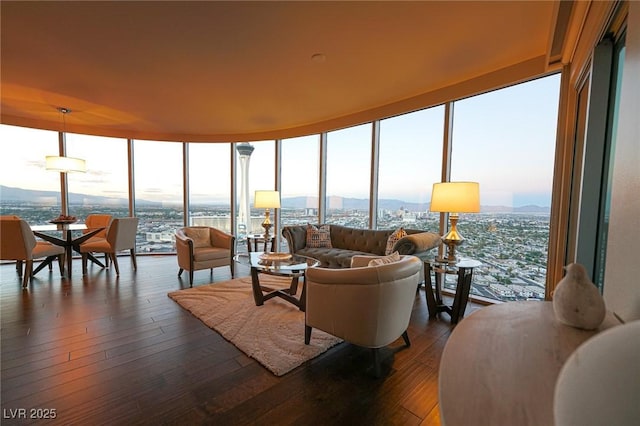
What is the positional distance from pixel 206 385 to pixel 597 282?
8.98 feet

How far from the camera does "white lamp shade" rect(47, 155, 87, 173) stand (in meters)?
4.01

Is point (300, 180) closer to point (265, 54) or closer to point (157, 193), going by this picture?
point (265, 54)

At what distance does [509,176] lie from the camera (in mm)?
3260

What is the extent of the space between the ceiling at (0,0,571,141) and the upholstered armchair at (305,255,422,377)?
6.64 feet

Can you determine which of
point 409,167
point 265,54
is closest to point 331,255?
point 409,167

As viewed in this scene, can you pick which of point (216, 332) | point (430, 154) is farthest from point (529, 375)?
point (430, 154)

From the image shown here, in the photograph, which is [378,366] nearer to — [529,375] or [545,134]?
[529,375]

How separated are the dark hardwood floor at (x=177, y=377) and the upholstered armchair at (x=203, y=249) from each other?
1.04 m

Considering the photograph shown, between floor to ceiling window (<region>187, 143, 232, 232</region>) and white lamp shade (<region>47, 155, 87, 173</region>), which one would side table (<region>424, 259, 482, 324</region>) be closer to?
floor to ceiling window (<region>187, 143, 232, 232</region>)

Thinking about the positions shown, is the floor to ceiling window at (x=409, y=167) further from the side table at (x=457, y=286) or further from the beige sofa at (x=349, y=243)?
the side table at (x=457, y=286)

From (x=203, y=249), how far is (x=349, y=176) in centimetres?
279

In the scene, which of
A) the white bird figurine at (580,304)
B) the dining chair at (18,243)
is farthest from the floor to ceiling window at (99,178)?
the white bird figurine at (580,304)

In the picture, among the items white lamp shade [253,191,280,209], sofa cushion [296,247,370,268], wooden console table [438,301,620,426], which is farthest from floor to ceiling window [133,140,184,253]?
wooden console table [438,301,620,426]

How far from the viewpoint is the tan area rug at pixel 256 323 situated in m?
2.14
